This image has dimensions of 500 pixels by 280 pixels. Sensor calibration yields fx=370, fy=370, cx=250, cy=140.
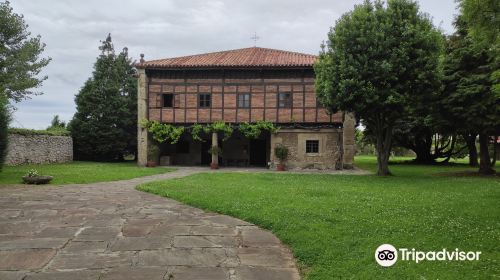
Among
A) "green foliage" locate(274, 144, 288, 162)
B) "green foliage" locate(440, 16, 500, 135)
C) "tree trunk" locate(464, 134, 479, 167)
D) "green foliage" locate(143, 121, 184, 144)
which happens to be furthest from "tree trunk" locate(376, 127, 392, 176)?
"green foliage" locate(143, 121, 184, 144)

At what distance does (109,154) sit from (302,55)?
1772cm

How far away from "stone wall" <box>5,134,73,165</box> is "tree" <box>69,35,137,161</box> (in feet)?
4.61

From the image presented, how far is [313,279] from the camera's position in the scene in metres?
4.33

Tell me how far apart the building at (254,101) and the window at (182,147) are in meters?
3.66

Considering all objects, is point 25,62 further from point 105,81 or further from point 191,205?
point 191,205

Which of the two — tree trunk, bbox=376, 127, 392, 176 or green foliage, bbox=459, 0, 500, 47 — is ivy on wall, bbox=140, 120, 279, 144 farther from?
green foliage, bbox=459, 0, 500, 47

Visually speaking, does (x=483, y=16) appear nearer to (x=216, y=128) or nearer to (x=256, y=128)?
(x=256, y=128)

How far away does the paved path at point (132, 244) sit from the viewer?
4625 mm

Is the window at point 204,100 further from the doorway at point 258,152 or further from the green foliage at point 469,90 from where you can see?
the green foliage at point 469,90

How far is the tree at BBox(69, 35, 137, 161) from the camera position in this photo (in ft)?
98.3

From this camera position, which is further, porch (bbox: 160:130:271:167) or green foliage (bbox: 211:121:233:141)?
porch (bbox: 160:130:271:167)

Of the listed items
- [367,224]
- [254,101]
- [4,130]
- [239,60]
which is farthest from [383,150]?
[4,130]

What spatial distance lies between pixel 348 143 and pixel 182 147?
12.3 m

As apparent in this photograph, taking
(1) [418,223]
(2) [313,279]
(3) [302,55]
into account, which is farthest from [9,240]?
(3) [302,55]
